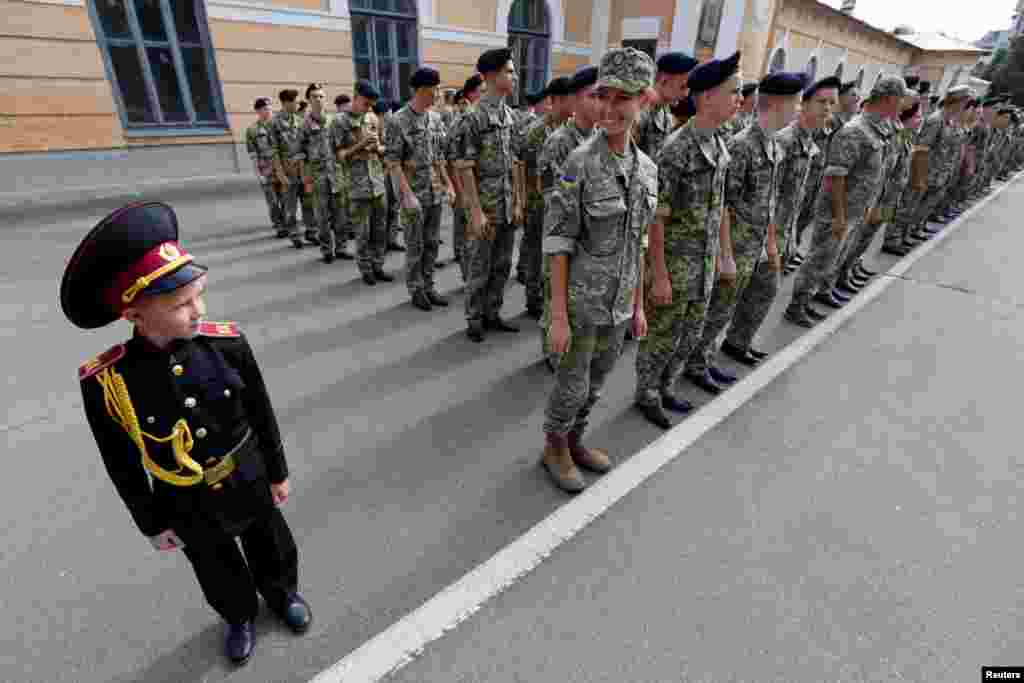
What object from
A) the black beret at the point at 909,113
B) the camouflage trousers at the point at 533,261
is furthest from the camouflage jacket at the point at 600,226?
the black beret at the point at 909,113

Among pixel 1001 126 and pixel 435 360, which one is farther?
pixel 1001 126

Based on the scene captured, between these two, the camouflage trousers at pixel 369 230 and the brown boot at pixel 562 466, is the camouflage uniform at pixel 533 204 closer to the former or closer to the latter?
the camouflage trousers at pixel 369 230

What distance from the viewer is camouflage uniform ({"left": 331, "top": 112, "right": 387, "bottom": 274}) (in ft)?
16.8

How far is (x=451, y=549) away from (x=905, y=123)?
20.4 feet

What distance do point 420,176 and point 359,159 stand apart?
1042mm

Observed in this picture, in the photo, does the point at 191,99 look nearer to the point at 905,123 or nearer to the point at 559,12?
the point at 559,12

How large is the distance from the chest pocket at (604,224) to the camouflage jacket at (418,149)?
2771 millimetres

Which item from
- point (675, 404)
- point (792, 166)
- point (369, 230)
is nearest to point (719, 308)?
point (675, 404)

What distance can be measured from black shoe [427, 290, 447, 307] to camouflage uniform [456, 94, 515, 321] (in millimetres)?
699

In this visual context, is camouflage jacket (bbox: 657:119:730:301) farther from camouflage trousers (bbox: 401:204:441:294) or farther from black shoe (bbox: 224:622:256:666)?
black shoe (bbox: 224:622:256:666)

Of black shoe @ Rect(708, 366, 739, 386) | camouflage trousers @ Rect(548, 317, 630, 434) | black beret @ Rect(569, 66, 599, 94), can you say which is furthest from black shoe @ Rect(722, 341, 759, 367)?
black beret @ Rect(569, 66, 599, 94)

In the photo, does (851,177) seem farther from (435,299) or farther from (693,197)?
(435,299)

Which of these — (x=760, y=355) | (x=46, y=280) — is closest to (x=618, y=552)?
(x=760, y=355)

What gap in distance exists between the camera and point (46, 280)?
5.11 m
